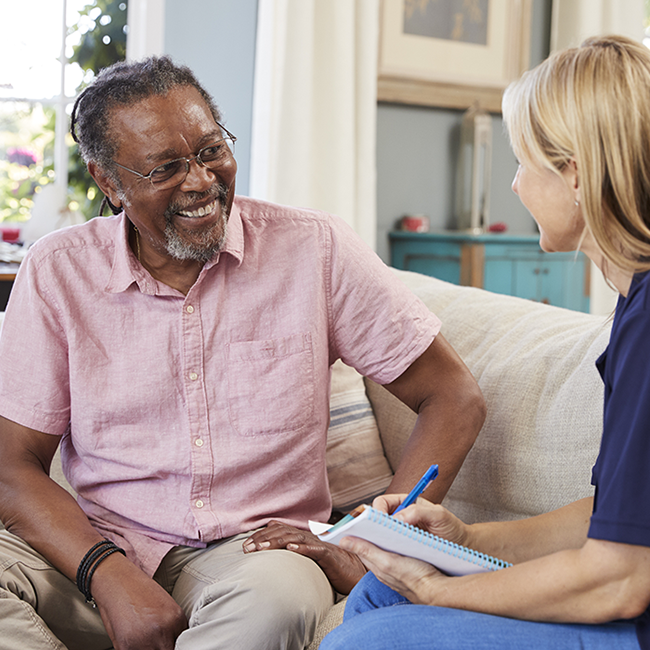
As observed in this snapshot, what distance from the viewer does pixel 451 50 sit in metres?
3.52

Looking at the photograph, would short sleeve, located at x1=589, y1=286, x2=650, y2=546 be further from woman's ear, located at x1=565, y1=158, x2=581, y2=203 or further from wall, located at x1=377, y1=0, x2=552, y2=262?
wall, located at x1=377, y1=0, x2=552, y2=262

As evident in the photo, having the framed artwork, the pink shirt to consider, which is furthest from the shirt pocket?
the framed artwork

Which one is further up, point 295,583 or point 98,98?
point 98,98

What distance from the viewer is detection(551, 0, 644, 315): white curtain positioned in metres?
3.54

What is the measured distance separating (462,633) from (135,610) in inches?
20.7

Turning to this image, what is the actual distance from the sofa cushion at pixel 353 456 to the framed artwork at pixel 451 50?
86.0 inches

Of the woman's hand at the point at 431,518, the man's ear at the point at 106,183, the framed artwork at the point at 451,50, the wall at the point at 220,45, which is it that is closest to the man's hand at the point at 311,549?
the woman's hand at the point at 431,518

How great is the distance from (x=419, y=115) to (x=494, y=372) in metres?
2.47

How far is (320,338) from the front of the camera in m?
1.30

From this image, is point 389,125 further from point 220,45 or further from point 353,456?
point 353,456

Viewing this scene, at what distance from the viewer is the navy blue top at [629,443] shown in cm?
69

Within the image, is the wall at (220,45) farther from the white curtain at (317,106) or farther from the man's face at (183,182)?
the man's face at (183,182)

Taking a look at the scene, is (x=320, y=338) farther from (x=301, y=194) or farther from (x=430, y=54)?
(x=430, y=54)

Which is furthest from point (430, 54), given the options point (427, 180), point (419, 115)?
point (427, 180)
